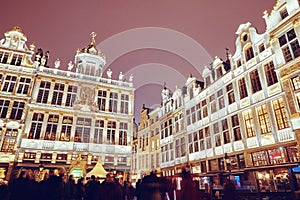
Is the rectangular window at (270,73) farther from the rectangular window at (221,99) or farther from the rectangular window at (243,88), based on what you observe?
the rectangular window at (221,99)

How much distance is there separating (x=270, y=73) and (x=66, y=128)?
2393 centimetres

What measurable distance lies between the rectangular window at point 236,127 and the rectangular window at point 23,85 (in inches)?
1001

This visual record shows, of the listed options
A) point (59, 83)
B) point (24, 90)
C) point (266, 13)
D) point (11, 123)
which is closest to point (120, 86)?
point (59, 83)

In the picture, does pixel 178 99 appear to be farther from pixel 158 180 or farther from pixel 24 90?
pixel 158 180

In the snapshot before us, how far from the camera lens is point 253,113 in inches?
650

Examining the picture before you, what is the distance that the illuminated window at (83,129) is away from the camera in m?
25.6

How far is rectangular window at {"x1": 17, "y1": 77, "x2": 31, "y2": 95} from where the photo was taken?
25.0 m

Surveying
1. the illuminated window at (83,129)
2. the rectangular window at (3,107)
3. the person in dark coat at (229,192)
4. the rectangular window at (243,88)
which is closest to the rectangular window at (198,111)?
the rectangular window at (243,88)

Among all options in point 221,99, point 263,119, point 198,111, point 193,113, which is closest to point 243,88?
point 221,99

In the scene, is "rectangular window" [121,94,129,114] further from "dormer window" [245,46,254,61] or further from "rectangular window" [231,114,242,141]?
"dormer window" [245,46,254,61]

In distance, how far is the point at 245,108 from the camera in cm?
1734

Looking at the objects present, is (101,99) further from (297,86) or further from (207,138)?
(297,86)

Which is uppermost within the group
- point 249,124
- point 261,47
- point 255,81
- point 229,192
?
point 261,47

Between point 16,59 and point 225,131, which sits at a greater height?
point 16,59
